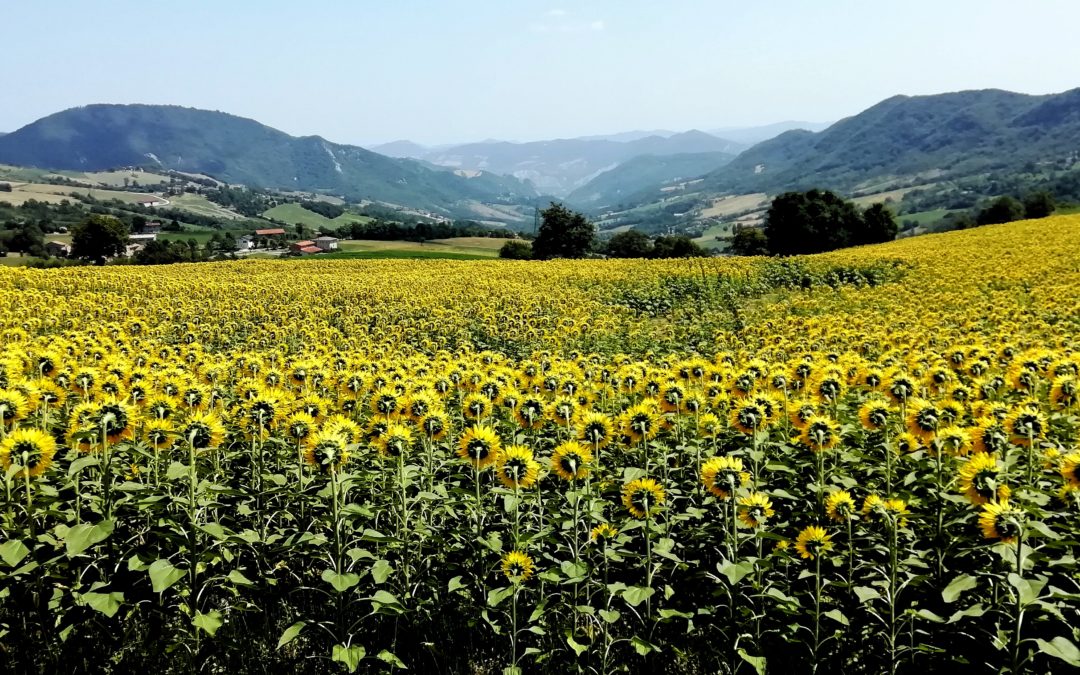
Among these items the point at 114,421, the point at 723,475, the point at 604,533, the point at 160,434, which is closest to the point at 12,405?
the point at 114,421

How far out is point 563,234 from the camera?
78625 mm

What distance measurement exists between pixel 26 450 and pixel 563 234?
7556cm

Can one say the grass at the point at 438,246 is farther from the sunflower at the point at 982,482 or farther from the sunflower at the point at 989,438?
the sunflower at the point at 982,482

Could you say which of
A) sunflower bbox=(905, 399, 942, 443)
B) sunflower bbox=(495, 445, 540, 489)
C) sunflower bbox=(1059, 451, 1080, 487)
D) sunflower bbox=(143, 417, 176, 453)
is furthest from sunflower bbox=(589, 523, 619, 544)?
sunflower bbox=(143, 417, 176, 453)

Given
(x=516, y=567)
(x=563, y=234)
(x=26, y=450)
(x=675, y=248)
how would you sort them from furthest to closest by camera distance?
1. (x=675, y=248)
2. (x=563, y=234)
3. (x=516, y=567)
4. (x=26, y=450)

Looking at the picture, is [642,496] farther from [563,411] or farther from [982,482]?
[982,482]

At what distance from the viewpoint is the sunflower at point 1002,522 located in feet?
13.1

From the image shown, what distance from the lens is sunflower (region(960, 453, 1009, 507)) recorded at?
13.8 ft

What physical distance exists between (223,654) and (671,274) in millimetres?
31505

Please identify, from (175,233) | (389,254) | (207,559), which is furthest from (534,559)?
(175,233)

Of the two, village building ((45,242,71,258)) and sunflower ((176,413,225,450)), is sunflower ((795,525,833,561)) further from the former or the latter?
village building ((45,242,71,258))

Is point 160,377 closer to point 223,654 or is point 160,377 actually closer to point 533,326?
point 223,654

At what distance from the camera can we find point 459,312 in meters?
23.2

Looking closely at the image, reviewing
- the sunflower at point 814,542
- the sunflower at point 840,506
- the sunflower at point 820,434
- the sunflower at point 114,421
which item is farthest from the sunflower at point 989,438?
the sunflower at point 114,421
